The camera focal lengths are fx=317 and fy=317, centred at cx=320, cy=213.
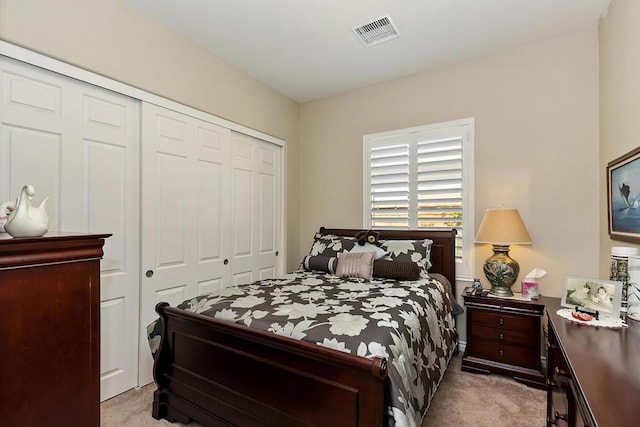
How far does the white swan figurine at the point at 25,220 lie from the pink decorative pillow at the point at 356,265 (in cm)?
209

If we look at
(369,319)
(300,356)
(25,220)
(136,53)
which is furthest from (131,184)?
(369,319)

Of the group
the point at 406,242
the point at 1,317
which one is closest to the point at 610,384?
the point at 1,317

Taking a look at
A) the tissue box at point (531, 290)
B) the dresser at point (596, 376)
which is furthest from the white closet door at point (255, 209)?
the dresser at point (596, 376)

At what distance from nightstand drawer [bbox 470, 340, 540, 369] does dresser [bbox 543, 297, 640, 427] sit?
3.12 feet

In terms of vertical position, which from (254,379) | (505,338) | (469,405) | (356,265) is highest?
(356,265)

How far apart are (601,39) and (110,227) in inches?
157

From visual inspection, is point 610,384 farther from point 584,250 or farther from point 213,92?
point 213,92

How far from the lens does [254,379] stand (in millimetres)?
1639

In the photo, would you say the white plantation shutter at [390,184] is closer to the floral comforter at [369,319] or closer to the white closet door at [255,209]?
the floral comforter at [369,319]

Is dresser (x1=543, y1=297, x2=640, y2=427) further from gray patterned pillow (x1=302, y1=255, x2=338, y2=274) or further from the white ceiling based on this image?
the white ceiling

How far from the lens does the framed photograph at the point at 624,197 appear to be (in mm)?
1791

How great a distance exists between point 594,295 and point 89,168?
3.05m

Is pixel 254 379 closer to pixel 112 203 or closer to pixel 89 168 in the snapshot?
pixel 112 203

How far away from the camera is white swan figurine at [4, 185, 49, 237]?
1.18 metres
